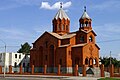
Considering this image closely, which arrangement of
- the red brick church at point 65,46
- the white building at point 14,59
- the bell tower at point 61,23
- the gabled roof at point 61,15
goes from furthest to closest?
the white building at point 14,59 → the gabled roof at point 61,15 → the bell tower at point 61,23 → the red brick church at point 65,46

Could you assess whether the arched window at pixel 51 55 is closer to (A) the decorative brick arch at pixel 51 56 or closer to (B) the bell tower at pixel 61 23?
(A) the decorative brick arch at pixel 51 56

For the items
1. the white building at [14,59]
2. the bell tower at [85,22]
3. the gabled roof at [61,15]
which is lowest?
the white building at [14,59]

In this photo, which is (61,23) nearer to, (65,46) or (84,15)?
(84,15)

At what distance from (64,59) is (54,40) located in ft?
20.2

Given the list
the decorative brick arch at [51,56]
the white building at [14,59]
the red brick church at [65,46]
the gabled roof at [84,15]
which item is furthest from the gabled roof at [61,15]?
the white building at [14,59]

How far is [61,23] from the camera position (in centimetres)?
6762

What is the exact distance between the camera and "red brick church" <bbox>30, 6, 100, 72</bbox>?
6072cm

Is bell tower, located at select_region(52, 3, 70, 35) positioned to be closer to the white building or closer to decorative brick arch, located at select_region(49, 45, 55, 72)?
decorative brick arch, located at select_region(49, 45, 55, 72)

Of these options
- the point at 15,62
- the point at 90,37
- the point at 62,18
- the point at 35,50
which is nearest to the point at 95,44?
the point at 90,37

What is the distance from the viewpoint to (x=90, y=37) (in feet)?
210

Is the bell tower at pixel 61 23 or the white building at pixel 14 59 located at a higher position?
the bell tower at pixel 61 23

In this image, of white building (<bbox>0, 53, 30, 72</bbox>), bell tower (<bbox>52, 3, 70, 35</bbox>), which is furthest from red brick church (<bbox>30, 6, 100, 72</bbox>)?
white building (<bbox>0, 53, 30, 72</bbox>)

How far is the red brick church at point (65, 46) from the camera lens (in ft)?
199

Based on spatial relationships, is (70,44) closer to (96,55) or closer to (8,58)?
(96,55)
